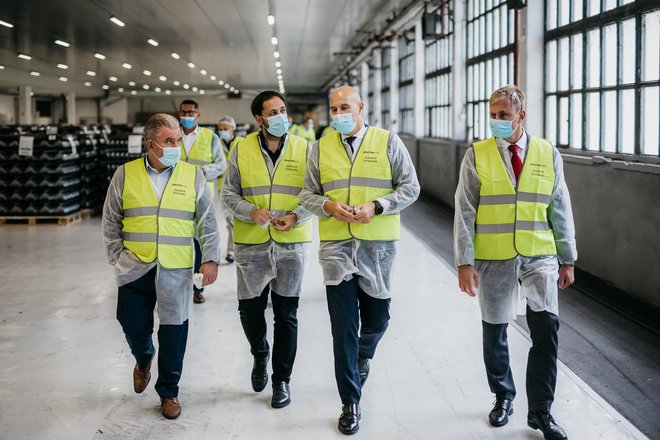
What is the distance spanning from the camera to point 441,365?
16.2 feet

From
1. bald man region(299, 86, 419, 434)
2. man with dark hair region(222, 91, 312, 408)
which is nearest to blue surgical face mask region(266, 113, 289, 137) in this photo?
man with dark hair region(222, 91, 312, 408)

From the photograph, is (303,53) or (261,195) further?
(303,53)

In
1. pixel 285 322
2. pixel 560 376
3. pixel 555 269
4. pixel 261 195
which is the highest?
pixel 261 195

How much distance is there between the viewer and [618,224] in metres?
6.88

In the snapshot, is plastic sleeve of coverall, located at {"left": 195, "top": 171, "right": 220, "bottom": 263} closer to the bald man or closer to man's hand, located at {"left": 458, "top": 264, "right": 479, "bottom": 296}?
the bald man

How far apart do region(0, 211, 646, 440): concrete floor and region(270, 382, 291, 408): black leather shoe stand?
48 mm

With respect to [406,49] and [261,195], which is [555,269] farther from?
[406,49]

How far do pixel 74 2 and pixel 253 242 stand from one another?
45.2 ft

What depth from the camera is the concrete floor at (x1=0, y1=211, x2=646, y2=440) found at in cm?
390

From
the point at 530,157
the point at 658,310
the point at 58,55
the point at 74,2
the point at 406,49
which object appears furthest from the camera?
the point at 58,55

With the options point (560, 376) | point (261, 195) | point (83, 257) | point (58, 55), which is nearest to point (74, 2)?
point (83, 257)

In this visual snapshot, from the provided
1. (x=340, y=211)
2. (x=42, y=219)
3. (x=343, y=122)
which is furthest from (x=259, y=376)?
(x=42, y=219)

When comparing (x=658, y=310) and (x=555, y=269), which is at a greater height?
(x=555, y=269)

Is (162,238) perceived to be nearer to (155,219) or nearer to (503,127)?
(155,219)
